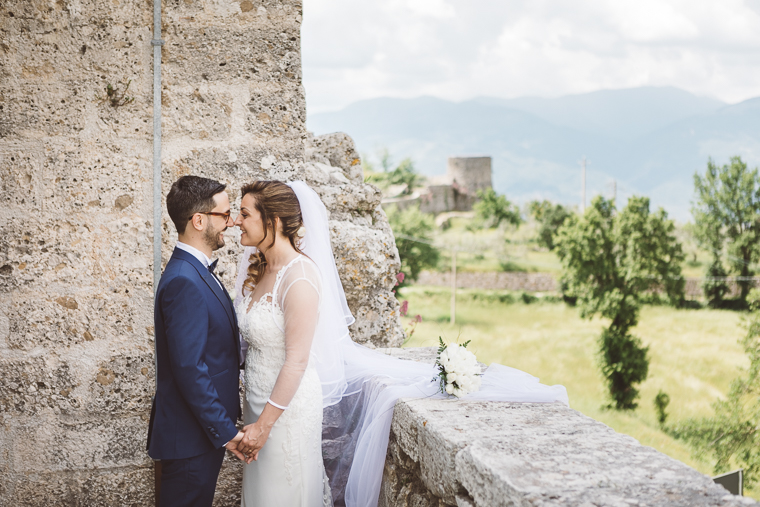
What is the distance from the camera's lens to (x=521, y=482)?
1.48m

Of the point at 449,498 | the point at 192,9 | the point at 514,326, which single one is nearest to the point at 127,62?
the point at 192,9

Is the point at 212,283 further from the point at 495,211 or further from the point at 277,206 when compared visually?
the point at 495,211

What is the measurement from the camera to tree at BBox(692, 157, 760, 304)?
27.5 metres

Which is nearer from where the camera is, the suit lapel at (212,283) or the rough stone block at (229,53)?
the suit lapel at (212,283)

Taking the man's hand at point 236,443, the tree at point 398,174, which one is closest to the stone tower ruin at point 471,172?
the tree at point 398,174

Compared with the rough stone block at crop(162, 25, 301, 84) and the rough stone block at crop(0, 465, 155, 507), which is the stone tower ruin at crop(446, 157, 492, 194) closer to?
the rough stone block at crop(162, 25, 301, 84)

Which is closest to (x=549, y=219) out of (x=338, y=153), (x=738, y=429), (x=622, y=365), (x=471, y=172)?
(x=471, y=172)

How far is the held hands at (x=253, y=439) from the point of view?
2.12 meters

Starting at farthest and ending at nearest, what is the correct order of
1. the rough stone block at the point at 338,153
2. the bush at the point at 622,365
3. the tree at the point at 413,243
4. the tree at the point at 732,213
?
the tree at the point at 732,213
the tree at the point at 413,243
the bush at the point at 622,365
the rough stone block at the point at 338,153

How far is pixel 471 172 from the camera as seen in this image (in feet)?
151

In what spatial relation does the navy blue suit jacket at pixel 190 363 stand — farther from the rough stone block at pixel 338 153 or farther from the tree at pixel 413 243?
the tree at pixel 413 243

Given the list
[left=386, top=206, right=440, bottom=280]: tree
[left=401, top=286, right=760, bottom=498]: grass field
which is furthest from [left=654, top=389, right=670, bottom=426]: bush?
[left=386, top=206, right=440, bottom=280]: tree

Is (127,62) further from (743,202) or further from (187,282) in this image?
(743,202)

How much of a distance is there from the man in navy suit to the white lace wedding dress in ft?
0.33
